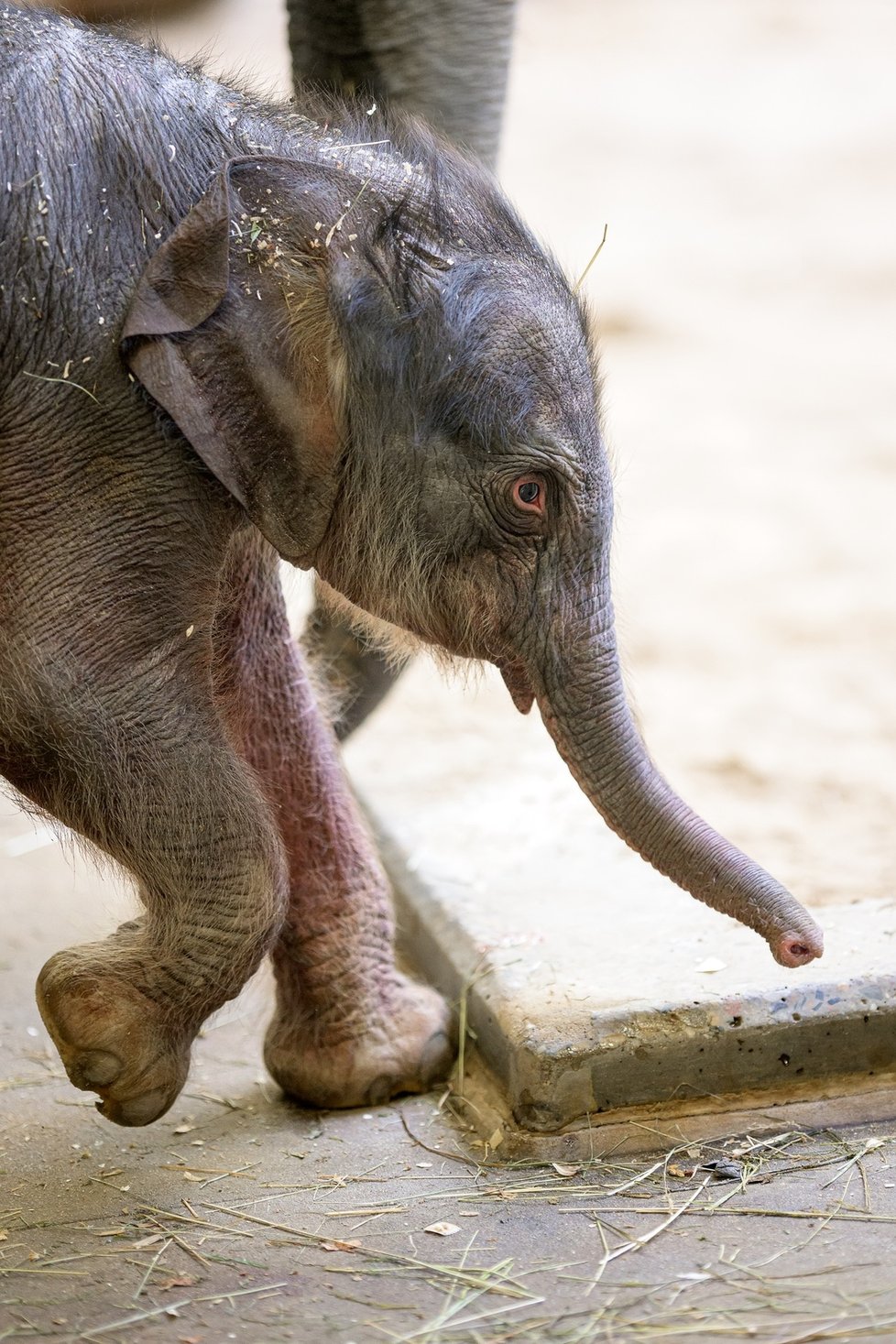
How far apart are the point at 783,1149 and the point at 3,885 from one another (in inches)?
101

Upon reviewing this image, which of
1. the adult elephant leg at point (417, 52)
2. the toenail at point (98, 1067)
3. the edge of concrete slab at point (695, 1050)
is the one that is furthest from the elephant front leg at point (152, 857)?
the adult elephant leg at point (417, 52)

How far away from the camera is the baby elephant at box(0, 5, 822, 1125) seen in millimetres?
2980

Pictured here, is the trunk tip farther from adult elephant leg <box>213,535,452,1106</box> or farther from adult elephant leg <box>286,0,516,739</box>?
adult elephant leg <box>286,0,516,739</box>

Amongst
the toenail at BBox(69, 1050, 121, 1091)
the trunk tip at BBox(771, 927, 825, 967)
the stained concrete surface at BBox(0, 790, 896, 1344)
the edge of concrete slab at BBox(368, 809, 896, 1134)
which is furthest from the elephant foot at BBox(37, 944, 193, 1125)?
the trunk tip at BBox(771, 927, 825, 967)

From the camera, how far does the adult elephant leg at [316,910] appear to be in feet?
12.4

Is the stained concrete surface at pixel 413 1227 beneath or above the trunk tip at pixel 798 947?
beneath

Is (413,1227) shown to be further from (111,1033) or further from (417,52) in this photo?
(417,52)

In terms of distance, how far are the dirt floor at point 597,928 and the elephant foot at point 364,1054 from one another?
7 cm

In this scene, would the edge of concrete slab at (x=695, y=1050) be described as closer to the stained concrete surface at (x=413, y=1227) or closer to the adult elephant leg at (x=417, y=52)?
the stained concrete surface at (x=413, y=1227)

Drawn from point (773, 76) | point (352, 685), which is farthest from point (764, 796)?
point (773, 76)

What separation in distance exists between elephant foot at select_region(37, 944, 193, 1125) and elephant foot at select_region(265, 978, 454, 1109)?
587 millimetres

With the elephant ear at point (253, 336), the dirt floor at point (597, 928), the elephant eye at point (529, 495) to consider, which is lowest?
the dirt floor at point (597, 928)

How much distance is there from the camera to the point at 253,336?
3068 millimetres

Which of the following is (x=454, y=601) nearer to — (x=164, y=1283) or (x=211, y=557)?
(x=211, y=557)
